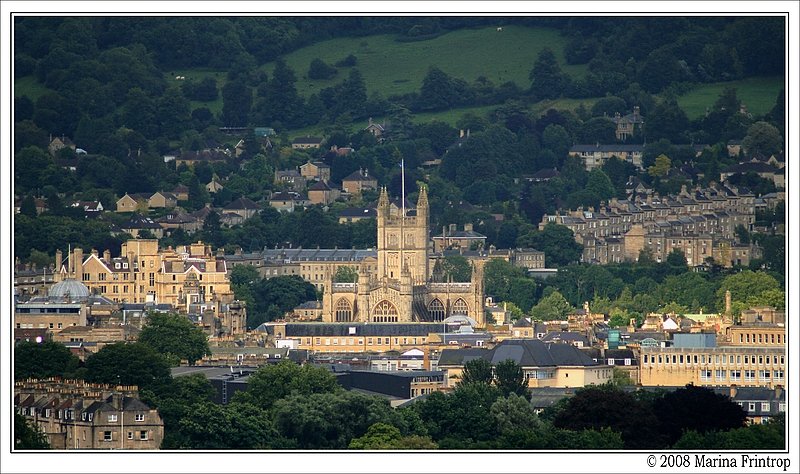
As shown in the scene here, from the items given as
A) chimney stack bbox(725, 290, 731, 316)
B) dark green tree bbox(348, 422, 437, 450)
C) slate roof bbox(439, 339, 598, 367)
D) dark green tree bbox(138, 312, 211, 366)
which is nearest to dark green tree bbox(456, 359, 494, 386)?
slate roof bbox(439, 339, 598, 367)

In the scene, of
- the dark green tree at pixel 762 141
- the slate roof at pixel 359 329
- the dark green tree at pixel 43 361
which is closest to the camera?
the dark green tree at pixel 43 361

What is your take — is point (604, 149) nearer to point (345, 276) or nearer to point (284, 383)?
point (345, 276)

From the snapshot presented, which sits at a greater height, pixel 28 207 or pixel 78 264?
pixel 28 207

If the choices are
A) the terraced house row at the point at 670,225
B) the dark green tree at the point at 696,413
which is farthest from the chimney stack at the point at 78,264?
the dark green tree at the point at 696,413

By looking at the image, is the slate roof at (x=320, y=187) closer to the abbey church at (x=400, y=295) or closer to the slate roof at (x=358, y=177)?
the slate roof at (x=358, y=177)

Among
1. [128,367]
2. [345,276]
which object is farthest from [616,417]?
[345,276]

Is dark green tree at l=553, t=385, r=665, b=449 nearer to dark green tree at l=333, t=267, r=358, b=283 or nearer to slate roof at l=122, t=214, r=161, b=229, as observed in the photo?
dark green tree at l=333, t=267, r=358, b=283

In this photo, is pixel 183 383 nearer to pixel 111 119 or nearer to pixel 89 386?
pixel 89 386
